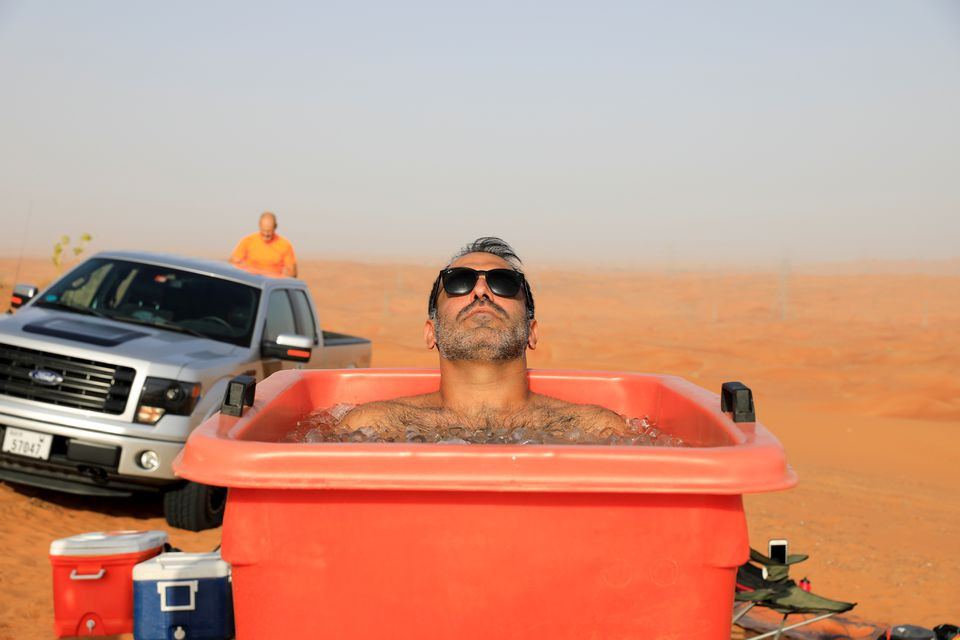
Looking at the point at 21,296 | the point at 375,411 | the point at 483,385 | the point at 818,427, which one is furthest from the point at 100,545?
the point at 818,427

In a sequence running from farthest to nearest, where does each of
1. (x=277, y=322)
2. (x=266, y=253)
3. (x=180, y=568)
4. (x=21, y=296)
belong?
(x=266, y=253) < (x=277, y=322) < (x=21, y=296) < (x=180, y=568)

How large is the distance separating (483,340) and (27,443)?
3237 millimetres

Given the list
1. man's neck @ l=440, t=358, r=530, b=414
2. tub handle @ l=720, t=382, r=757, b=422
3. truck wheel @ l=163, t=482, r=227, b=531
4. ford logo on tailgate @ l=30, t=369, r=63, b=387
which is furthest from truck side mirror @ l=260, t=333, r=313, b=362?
tub handle @ l=720, t=382, r=757, b=422

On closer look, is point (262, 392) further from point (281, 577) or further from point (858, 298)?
point (858, 298)

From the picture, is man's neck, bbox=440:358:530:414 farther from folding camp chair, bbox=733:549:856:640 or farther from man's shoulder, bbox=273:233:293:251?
man's shoulder, bbox=273:233:293:251

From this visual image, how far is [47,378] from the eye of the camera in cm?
582

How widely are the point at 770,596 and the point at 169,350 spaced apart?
4.03 meters

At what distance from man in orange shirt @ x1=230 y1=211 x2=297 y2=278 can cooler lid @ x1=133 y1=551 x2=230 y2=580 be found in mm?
6586

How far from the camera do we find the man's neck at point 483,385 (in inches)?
170

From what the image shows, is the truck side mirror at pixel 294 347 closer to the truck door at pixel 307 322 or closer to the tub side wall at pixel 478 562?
the truck door at pixel 307 322

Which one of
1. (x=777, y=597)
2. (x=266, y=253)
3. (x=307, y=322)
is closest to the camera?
(x=777, y=597)

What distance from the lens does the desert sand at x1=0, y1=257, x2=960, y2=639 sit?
5863mm

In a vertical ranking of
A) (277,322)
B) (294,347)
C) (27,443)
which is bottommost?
(27,443)

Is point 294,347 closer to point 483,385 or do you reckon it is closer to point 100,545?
point 100,545
